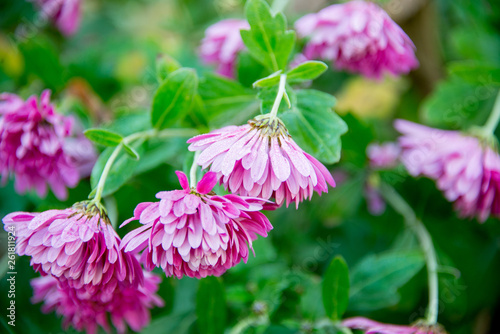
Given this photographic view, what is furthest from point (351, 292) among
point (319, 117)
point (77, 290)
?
point (77, 290)

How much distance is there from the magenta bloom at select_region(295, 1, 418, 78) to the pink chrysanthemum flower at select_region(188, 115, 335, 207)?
0.87 ft

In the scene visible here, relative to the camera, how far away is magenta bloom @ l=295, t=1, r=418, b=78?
2.02 feet

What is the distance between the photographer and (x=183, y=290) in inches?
28.1

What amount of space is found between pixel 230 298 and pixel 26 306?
0.37 metres

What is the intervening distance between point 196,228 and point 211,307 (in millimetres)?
226

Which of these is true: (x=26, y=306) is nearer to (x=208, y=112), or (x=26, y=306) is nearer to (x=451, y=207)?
(x=208, y=112)

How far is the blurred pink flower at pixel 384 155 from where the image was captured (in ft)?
2.91

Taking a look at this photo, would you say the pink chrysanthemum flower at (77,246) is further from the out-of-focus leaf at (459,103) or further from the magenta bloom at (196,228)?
the out-of-focus leaf at (459,103)

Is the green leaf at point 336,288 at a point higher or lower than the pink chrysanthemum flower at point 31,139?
lower

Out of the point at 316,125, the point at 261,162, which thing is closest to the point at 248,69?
the point at 316,125

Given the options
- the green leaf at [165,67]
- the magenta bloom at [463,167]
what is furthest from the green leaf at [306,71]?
the magenta bloom at [463,167]

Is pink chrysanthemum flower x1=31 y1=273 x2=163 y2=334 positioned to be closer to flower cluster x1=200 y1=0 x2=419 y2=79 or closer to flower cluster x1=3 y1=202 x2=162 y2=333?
flower cluster x1=3 y1=202 x2=162 y2=333

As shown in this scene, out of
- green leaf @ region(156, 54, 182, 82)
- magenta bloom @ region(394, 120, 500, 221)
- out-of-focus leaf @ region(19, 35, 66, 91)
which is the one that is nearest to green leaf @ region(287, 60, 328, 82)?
green leaf @ region(156, 54, 182, 82)

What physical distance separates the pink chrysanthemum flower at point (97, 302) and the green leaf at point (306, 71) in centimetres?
28
